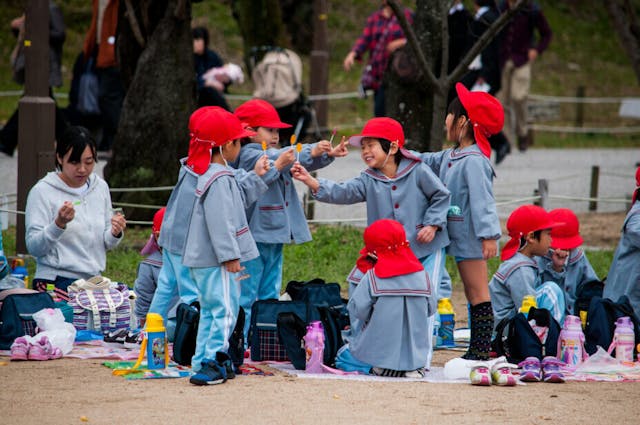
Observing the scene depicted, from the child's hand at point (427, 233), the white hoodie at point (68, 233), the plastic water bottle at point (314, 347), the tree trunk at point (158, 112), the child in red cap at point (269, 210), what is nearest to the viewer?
the plastic water bottle at point (314, 347)

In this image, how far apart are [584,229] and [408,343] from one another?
21.8 ft

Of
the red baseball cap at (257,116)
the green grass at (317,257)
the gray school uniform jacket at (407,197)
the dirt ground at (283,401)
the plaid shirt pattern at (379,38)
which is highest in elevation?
the plaid shirt pattern at (379,38)

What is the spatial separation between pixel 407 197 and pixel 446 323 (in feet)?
3.99

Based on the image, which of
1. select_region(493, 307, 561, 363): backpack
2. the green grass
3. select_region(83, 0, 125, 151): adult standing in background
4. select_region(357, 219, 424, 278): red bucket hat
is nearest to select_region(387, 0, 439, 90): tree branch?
the green grass

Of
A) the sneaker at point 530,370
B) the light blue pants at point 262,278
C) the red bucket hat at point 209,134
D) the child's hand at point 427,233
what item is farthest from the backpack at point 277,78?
the sneaker at point 530,370

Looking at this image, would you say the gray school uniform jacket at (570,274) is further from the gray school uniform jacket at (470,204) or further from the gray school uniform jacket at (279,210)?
the gray school uniform jacket at (279,210)

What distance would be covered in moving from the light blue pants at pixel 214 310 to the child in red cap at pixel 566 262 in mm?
2511

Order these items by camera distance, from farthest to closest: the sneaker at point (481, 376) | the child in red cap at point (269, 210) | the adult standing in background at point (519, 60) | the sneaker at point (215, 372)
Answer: the adult standing in background at point (519, 60) < the child in red cap at point (269, 210) < the sneaker at point (481, 376) < the sneaker at point (215, 372)

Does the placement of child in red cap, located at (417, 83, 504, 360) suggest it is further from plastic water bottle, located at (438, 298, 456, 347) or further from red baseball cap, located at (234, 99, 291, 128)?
red baseball cap, located at (234, 99, 291, 128)

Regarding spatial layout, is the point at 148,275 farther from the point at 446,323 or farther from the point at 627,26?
the point at 627,26

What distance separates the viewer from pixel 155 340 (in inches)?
244

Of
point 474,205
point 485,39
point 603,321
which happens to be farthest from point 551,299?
point 485,39

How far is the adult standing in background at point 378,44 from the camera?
13.1 meters

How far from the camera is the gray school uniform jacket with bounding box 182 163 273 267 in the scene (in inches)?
238
